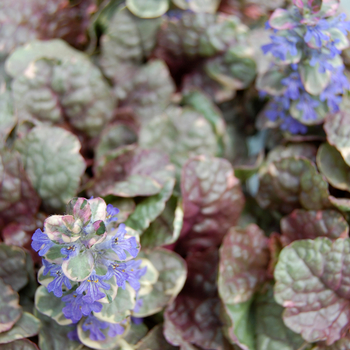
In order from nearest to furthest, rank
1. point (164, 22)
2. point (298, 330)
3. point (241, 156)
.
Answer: point (298, 330)
point (164, 22)
point (241, 156)

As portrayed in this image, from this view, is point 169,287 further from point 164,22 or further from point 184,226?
point 164,22

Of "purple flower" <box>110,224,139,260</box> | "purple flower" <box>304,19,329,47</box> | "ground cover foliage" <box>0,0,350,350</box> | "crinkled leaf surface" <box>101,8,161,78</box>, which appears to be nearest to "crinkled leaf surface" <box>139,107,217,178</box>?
"ground cover foliage" <box>0,0,350,350</box>

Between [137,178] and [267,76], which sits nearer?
[137,178]

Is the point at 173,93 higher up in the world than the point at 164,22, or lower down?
lower down

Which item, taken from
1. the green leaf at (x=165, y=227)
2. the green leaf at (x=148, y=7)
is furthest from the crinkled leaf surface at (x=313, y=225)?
the green leaf at (x=148, y=7)

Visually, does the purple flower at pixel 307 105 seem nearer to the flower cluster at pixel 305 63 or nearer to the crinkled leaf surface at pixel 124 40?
the flower cluster at pixel 305 63

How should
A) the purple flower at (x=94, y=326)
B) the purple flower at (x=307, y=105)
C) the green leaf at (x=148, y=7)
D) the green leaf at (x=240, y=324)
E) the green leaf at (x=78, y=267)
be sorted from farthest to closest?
1. the green leaf at (x=148, y=7)
2. the purple flower at (x=307, y=105)
3. the green leaf at (x=240, y=324)
4. the purple flower at (x=94, y=326)
5. the green leaf at (x=78, y=267)

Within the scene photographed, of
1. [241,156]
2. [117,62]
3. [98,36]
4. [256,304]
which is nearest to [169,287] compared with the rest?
[256,304]
